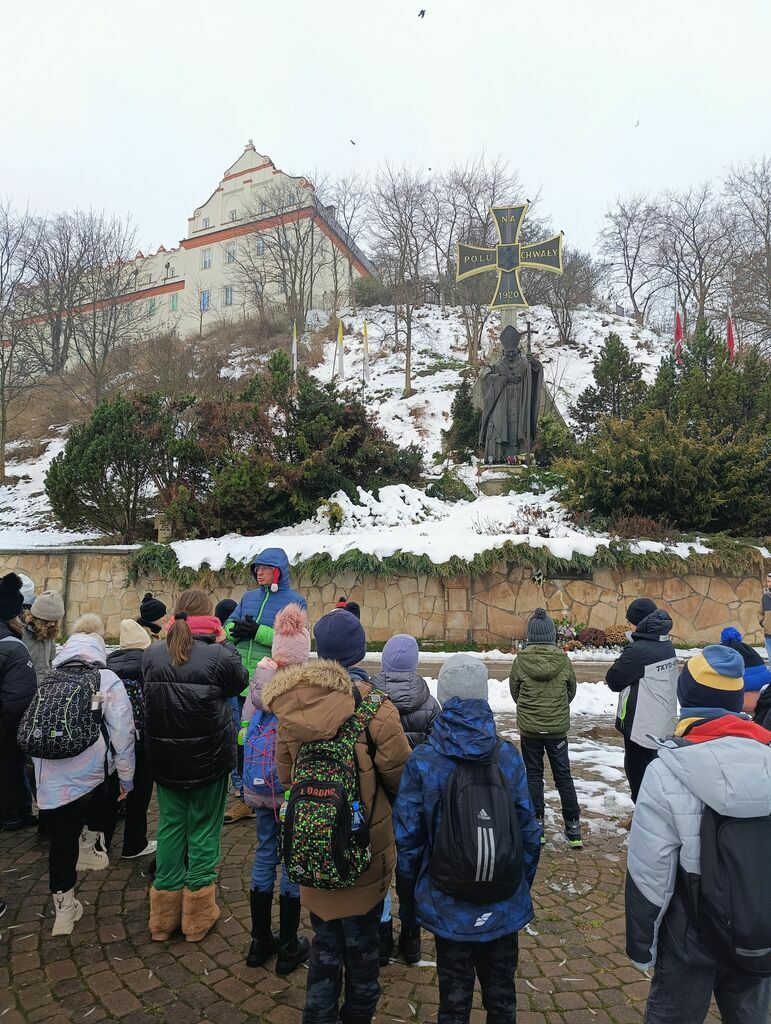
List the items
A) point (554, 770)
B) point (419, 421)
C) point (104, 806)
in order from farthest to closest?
point (419, 421), point (554, 770), point (104, 806)

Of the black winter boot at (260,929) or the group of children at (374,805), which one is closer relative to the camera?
the group of children at (374,805)

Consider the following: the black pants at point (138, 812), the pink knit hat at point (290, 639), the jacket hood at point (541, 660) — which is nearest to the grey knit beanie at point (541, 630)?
the jacket hood at point (541, 660)

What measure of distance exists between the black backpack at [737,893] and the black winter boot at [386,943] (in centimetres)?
176

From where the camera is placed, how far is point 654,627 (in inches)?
157

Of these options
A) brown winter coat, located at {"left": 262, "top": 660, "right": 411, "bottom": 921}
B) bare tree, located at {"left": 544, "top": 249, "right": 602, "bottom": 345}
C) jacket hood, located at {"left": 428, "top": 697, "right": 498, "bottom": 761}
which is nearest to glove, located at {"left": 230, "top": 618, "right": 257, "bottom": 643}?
brown winter coat, located at {"left": 262, "top": 660, "right": 411, "bottom": 921}

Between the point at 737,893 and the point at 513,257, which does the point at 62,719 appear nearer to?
the point at 737,893

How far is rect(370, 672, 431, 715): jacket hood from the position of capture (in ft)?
10.2

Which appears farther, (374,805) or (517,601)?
(517,601)

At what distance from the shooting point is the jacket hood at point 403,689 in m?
3.10

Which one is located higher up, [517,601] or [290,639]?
[290,639]

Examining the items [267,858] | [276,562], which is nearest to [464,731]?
[267,858]

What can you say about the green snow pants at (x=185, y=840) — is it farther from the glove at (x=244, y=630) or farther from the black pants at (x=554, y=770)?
the black pants at (x=554, y=770)

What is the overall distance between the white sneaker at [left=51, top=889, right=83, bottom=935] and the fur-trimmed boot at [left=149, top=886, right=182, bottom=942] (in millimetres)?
455

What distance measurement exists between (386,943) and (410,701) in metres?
1.19
